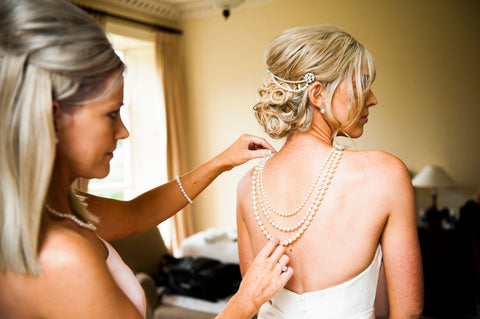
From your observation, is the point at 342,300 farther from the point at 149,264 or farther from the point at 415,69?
the point at 415,69

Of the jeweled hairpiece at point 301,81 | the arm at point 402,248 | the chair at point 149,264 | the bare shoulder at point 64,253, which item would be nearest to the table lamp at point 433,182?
the chair at point 149,264

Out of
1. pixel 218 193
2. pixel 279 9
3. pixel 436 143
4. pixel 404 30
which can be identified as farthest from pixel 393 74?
pixel 218 193

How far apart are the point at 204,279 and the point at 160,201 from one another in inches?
61.8

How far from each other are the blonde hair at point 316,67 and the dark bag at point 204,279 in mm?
1927

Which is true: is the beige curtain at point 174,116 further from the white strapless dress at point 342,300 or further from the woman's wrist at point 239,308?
the woman's wrist at point 239,308

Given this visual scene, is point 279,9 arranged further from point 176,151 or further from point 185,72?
point 176,151

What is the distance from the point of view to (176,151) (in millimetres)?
5824

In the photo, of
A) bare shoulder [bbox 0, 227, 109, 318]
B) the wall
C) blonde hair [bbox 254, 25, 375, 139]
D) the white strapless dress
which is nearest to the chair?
the white strapless dress

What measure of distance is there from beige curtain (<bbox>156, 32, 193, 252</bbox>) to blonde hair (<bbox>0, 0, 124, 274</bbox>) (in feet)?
16.6

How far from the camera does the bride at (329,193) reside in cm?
113

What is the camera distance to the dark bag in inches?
115

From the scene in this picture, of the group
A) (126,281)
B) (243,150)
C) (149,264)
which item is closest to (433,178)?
(149,264)

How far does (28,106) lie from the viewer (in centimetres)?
72

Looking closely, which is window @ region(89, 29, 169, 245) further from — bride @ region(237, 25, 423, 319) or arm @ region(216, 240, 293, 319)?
arm @ region(216, 240, 293, 319)
